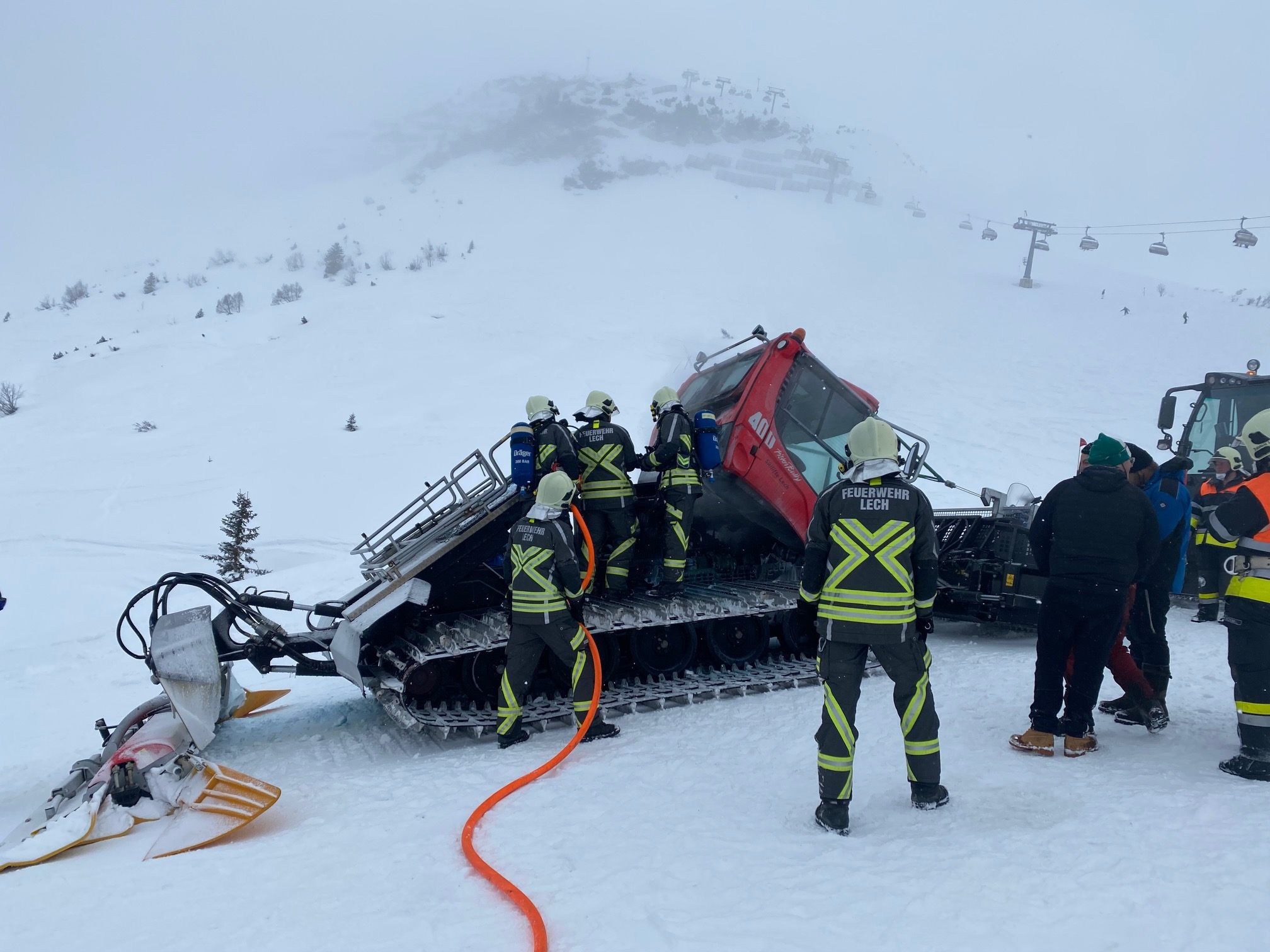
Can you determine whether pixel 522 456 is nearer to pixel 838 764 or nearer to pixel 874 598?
pixel 874 598

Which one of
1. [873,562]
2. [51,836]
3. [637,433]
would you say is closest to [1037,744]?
[873,562]

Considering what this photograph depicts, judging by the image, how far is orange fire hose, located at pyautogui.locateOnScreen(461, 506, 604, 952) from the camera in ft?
10.1

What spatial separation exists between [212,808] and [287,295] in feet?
106

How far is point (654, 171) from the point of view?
181 ft

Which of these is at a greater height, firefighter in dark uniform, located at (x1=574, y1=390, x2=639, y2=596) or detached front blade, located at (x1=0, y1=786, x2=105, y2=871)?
firefighter in dark uniform, located at (x1=574, y1=390, x2=639, y2=596)

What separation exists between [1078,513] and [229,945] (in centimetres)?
440

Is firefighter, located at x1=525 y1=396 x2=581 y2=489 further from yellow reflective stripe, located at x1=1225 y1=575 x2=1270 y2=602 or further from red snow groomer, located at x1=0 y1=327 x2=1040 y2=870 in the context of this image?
yellow reflective stripe, located at x1=1225 y1=575 x2=1270 y2=602

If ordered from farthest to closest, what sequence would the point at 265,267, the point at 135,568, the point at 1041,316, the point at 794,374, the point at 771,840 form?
the point at 265,267
the point at 1041,316
the point at 135,568
the point at 794,374
the point at 771,840

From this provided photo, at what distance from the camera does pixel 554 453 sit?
6.42m

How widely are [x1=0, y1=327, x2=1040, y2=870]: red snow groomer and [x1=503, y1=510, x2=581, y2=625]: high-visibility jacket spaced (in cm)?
65

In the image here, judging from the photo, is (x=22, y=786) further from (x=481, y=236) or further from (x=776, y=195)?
(x=776, y=195)

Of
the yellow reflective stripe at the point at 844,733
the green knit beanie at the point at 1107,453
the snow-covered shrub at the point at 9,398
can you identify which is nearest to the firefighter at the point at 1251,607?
the green knit beanie at the point at 1107,453

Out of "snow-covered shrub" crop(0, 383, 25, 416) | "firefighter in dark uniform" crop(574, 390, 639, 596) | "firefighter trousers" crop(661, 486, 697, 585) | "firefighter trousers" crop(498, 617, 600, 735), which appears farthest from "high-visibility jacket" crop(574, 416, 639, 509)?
"snow-covered shrub" crop(0, 383, 25, 416)

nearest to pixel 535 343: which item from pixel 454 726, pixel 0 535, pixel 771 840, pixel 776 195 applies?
pixel 0 535
